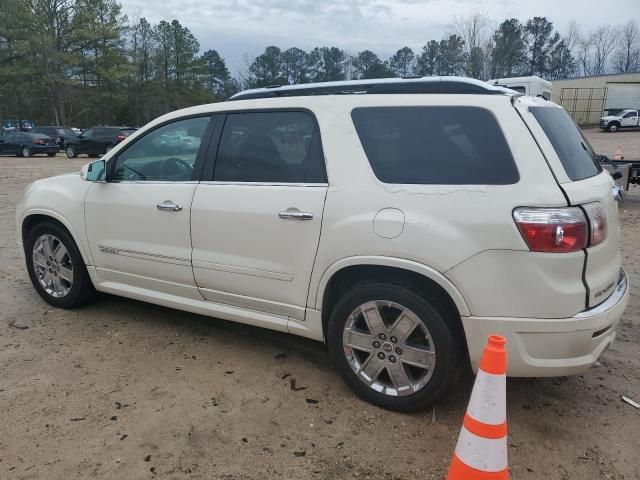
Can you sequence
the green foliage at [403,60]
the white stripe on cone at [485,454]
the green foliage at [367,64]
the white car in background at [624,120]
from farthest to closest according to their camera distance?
the green foliage at [403,60] < the green foliage at [367,64] < the white car in background at [624,120] < the white stripe on cone at [485,454]

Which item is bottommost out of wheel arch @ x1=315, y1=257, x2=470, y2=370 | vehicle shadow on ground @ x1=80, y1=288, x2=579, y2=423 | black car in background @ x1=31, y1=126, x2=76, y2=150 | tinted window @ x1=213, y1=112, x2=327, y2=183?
vehicle shadow on ground @ x1=80, y1=288, x2=579, y2=423

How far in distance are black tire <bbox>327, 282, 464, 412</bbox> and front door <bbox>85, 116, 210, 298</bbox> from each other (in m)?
1.20

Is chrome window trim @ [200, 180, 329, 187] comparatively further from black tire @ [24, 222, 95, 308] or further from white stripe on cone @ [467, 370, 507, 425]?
black tire @ [24, 222, 95, 308]

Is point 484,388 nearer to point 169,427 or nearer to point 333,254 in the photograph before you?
point 333,254

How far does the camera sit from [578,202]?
102 inches

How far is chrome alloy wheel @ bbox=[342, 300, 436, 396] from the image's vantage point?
286 cm

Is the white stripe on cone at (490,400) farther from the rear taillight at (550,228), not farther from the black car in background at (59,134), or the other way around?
the black car in background at (59,134)

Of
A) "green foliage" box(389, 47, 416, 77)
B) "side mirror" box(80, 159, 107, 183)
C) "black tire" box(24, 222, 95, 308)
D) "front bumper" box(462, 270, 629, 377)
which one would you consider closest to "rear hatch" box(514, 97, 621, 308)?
"front bumper" box(462, 270, 629, 377)

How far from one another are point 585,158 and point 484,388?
1654 millimetres

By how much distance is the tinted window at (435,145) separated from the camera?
8.79ft

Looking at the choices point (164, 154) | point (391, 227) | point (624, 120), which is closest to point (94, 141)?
point (164, 154)

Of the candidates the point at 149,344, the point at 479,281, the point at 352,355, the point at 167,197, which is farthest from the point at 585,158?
the point at 149,344

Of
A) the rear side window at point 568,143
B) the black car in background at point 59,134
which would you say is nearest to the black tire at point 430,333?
the rear side window at point 568,143

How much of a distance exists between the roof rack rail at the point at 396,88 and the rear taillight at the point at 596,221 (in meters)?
0.75
